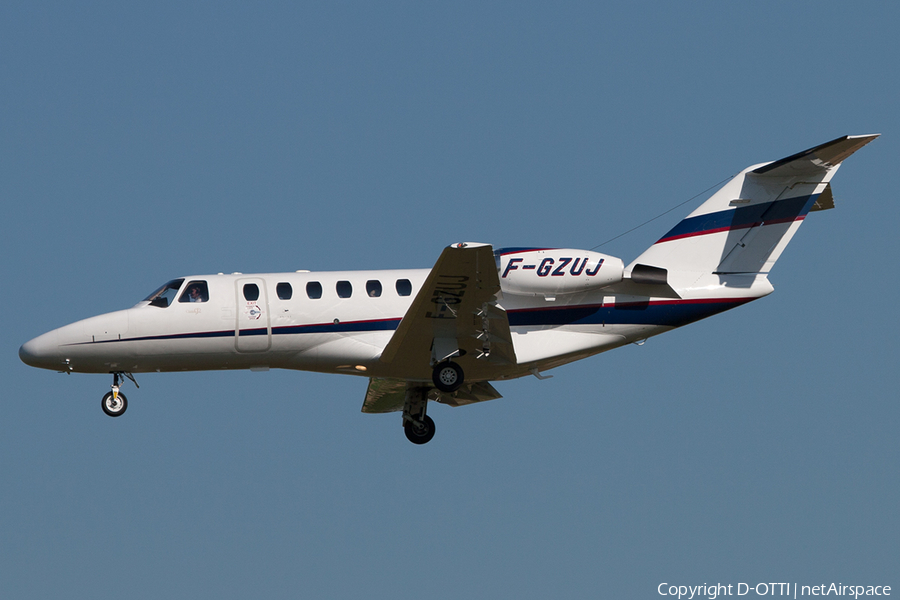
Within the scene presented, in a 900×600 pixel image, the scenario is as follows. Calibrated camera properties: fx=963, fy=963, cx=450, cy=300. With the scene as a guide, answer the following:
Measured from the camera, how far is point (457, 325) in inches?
647

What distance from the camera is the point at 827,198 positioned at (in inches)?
718

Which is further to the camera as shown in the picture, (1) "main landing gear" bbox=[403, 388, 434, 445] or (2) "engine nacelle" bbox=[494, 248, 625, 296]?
(1) "main landing gear" bbox=[403, 388, 434, 445]

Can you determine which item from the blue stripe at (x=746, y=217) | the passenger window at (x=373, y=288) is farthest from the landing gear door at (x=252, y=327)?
the blue stripe at (x=746, y=217)

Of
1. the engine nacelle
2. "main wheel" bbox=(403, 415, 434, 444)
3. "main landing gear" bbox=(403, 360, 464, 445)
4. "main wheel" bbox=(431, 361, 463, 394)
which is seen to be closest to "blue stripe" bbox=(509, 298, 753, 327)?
the engine nacelle

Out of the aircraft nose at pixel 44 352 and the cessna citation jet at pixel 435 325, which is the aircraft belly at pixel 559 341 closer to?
the cessna citation jet at pixel 435 325

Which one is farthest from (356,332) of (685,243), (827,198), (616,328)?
(827,198)

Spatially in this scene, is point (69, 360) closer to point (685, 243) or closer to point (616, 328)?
point (616, 328)

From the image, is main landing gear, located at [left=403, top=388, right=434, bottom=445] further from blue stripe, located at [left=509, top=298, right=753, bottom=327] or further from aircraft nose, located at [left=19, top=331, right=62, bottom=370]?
aircraft nose, located at [left=19, top=331, right=62, bottom=370]

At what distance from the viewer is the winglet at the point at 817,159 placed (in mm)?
16688

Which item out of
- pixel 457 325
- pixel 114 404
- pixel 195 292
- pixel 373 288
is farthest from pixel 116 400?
pixel 457 325

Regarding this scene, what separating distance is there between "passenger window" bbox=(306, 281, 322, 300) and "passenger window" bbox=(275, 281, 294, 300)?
30 centimetres

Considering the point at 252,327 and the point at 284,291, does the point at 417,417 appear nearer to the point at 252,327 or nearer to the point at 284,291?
the point at 284,291

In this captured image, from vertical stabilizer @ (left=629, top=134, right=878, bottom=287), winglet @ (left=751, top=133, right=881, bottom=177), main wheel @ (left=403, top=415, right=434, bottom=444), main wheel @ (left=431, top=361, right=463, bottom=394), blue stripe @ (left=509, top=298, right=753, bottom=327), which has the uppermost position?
winglet @ (left=751, top=133, right=881, bottom=177)

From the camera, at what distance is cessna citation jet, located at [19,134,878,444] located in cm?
1673
